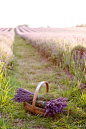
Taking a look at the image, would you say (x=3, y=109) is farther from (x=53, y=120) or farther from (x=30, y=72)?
(x=30, y=72)

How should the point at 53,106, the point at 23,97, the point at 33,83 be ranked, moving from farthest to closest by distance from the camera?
the point at 33,83 < the point at 23,97 < the point at 53,106

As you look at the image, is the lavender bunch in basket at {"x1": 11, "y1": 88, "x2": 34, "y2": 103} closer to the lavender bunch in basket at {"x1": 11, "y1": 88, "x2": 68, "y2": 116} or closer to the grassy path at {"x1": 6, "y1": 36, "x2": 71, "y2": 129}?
the lavender bunch in basket at {"x1": 11, "y1": 88, "x2": 68, "y2": 116}

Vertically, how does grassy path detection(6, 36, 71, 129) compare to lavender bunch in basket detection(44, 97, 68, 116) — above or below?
below

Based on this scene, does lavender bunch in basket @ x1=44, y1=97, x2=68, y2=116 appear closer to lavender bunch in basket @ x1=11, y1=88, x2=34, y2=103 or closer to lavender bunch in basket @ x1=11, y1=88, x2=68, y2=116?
lavender bunch in basket @ x1=11, y1=88, x2=68, y2=116

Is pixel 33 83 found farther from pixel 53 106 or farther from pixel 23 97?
pixel 53 106

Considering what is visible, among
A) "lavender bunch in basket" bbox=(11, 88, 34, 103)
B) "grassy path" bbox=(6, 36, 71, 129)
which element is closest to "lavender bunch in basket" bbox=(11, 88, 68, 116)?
"lavender bunch in basket" bbox=(11, 88, 34, 103)

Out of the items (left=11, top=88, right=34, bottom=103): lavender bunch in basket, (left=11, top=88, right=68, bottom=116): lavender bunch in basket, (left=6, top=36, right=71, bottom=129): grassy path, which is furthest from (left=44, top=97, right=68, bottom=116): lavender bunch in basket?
(left=11, top=88, right=34, bottom=103): lavender bunch in basket

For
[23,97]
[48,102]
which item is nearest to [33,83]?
[23,97]

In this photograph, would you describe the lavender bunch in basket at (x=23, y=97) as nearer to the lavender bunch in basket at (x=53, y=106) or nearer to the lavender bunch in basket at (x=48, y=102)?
the lavender bunch in basket at (x=48, y=102)

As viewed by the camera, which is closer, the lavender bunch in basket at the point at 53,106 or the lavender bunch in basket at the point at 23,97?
the lavender bunch in basket at the point at 53,106

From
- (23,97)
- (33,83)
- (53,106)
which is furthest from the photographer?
(33,83)

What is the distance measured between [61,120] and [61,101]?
28 centimetres

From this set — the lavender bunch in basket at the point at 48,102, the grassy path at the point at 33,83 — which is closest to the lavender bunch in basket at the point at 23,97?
the lavender bunch in basket at the point at 48,102

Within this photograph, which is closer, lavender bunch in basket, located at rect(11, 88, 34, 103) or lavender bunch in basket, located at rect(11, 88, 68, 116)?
lavender bunch in basket, located at rect(11, 88, 68, 116)
